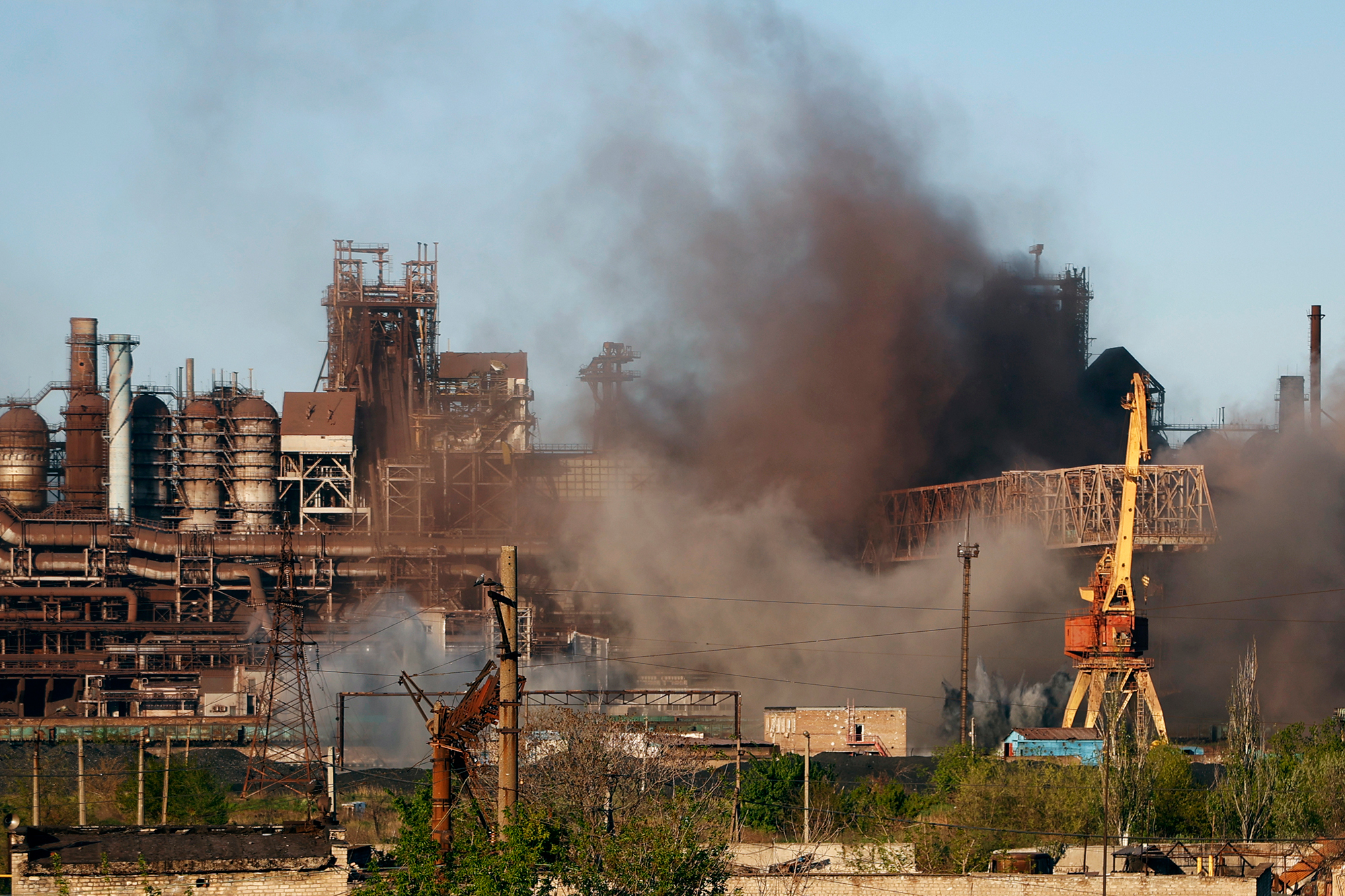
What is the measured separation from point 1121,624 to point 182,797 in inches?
1442

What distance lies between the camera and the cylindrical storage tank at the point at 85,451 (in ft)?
323

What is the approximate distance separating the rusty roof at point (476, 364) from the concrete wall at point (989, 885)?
69.9m

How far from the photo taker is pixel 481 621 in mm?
88375

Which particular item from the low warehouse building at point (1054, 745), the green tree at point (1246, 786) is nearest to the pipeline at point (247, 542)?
the low warehouse building at point (1054, 745)

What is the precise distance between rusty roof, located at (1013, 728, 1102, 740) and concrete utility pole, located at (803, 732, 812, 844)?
29.1 ft

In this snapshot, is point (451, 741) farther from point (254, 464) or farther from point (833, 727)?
point (254, 464)

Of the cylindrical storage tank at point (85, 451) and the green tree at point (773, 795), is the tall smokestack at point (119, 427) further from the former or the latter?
the green tree at point (773, 795)

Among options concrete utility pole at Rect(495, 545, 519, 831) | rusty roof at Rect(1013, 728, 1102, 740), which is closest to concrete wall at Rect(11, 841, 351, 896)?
concrete utility pole at Rect(495, 545, 519, 831)

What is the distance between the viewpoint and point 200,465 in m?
100

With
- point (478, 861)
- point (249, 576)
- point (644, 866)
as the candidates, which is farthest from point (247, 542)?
point (478, 861)

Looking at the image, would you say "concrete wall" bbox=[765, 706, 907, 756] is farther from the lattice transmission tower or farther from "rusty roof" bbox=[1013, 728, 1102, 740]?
the lattice transmission tower

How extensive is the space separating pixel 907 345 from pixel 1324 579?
78.3 ft

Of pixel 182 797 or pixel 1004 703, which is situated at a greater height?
pixel 182 797

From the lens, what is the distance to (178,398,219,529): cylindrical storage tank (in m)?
100
